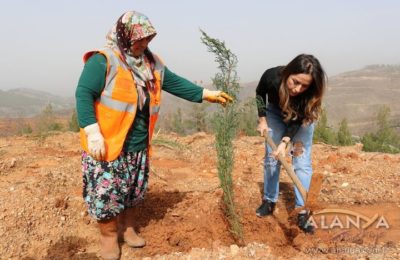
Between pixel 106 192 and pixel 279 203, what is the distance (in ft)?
6.70

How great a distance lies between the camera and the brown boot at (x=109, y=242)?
273 cm

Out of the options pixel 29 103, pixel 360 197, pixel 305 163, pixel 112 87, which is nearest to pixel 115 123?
pixel 112 87

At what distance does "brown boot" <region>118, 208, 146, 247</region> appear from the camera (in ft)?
9.69

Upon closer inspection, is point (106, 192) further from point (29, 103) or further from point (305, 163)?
point (29, 103)

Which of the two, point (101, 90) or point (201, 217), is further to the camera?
point (201, 217)

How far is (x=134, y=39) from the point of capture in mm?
2223

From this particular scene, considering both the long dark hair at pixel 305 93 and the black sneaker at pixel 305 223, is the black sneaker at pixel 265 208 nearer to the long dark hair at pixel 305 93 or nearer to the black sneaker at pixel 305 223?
the black sneaker at pixel 305 223

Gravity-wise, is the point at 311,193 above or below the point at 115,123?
below

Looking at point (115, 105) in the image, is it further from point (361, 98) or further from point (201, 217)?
point (361, 98)

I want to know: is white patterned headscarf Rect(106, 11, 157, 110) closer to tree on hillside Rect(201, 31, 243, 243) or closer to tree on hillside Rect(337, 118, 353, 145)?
tree on hillside Rect(201, 31, 243, 243)

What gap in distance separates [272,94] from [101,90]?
1.38 metres

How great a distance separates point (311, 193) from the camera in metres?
2.59

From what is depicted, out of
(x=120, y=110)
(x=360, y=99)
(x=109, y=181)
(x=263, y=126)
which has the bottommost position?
(x=360, y=99)

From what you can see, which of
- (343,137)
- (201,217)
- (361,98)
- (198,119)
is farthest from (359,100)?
(201,217)
